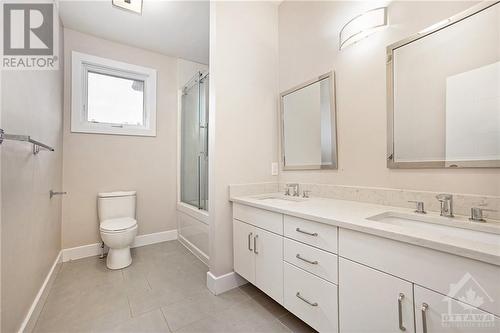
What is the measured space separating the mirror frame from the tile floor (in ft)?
3.93

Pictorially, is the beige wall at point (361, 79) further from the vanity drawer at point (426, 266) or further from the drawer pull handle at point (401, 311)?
the drawer pull handle at point (401, 311)

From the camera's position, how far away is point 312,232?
115 centimetres

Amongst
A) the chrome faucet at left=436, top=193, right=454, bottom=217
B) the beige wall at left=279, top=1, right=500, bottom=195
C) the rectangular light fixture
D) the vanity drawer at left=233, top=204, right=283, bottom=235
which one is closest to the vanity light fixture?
the beige wall at left=279, top=1, right=500, bottom=195

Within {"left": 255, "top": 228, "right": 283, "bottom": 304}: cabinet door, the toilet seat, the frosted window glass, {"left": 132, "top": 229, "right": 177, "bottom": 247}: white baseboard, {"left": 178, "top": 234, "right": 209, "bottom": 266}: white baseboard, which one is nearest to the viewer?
{"left": 255, "top": 228, "right": 283, "bottom": 304}: cabinet door

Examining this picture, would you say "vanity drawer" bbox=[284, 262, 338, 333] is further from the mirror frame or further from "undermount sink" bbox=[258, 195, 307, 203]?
the mirror frame

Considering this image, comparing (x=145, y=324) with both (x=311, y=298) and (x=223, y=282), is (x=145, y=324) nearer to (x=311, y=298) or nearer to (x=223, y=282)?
(x=223, y=282)

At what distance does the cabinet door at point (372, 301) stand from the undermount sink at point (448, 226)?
0.26m

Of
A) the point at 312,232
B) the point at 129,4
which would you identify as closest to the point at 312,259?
the point at 312,232

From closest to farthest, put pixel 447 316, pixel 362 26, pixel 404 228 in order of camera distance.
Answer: pixel 447 316 → pixel 404 228 → pixel 362 26

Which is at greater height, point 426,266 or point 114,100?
point 114,100

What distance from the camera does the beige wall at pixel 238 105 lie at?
1.76 meters

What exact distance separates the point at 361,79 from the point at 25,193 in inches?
90.2

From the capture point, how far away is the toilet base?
2.14 metres

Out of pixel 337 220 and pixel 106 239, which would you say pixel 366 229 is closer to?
pixel 337 220
